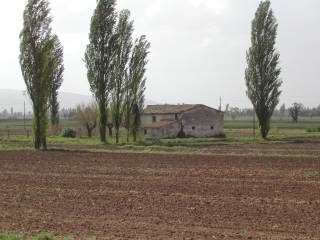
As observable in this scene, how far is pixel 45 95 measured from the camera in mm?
46531

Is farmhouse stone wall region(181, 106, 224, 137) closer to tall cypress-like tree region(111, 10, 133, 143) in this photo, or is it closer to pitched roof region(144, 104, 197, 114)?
pitched roof region(144, 104, 197, 114)

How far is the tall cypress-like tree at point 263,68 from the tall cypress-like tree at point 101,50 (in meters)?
17.6

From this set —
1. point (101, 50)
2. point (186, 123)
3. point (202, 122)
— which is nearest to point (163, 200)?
point (101, 50)

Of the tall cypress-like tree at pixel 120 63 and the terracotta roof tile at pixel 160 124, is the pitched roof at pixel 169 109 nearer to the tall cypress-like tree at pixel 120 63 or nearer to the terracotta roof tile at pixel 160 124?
the terracotta roof tile at pixel 160 124

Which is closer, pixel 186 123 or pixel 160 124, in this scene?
pixel 160 124

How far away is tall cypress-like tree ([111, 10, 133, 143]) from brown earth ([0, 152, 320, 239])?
2822cm

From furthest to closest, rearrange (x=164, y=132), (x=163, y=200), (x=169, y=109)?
1. (x=169, y=109)
2. (x=164, y=132)
3. (x=163, y=200)

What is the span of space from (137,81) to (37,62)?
17091 millimetres

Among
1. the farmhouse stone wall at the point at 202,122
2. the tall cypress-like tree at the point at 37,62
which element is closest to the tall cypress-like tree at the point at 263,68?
the farmhouse stone wall at the point at 202,122

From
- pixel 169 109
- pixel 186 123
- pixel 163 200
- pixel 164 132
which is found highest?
pixel 169 109

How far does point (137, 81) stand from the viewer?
61688 mm

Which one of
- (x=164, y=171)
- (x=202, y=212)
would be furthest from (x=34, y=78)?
(x=202, y=212)

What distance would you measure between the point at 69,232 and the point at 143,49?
1984 inches

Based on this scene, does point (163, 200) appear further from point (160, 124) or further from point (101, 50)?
point (160, 124)
